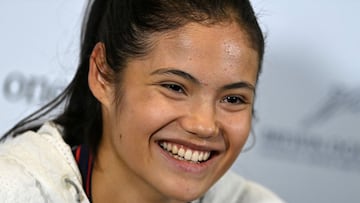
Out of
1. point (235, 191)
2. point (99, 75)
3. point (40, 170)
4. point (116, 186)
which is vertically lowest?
point (235, 191)

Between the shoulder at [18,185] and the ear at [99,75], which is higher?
the ear at [99,75]

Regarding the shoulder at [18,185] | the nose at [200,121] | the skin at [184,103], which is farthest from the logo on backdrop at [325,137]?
the shoulder at [18,185]

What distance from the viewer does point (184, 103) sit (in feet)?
2.85

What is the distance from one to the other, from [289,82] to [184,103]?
0.47 metres

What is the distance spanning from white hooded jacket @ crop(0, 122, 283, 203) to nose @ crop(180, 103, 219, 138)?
233mm

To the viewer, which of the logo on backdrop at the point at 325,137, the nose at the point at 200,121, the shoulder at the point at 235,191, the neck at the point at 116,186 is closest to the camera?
the nose at the point at 200,121

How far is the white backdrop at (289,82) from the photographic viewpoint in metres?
1.25

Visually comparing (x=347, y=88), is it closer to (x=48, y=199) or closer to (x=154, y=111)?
(x=154, y=111)

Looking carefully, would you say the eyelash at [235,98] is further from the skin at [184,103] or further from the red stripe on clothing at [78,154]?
the red stripe on clothing at [78,154]

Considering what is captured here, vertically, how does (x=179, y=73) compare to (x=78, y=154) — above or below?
above

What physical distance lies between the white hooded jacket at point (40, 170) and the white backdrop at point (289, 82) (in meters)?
0.29

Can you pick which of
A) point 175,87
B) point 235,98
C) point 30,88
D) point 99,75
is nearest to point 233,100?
point 235,98

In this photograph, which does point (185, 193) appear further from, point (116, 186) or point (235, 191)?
point (235, 191)

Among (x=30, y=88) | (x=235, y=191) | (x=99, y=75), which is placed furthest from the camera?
(x=30, y=88)
